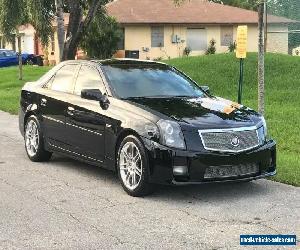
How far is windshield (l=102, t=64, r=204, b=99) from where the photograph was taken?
7812 mm

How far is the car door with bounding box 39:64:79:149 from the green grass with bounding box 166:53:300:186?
9.97 ft

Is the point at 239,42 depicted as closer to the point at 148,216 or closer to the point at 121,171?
the point at 121,171

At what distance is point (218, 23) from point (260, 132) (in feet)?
115

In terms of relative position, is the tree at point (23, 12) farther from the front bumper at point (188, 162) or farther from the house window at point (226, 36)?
the house window at point (226, 36)

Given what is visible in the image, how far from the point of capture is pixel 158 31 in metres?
40.4

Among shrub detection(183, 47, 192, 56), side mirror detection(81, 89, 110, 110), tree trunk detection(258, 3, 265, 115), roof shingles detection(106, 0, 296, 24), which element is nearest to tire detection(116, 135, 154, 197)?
side mirror detection(81, 89, 110, 110)

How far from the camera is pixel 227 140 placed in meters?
6.74

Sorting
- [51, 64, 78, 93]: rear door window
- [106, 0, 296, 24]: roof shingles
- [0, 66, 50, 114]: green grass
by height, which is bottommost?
[0, 66, 50, 114]: green grass

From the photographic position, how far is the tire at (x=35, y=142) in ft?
29.7

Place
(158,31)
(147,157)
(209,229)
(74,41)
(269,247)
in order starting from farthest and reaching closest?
(158,31) → (74,41) → (147,157) → (209,229) → (269,247)

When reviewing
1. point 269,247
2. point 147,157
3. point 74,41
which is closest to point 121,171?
point 147,157

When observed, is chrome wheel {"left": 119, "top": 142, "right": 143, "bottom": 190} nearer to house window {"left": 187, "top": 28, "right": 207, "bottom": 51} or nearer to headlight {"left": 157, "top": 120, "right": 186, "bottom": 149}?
headlight {"left": 157, "top": 120, "right": 186, "bottom": 149}

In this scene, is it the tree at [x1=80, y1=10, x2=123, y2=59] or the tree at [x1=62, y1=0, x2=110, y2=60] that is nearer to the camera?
the tree at [x1=62, y1=0, x2=110, y2=60]

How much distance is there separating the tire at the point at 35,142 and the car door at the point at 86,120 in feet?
3.00
